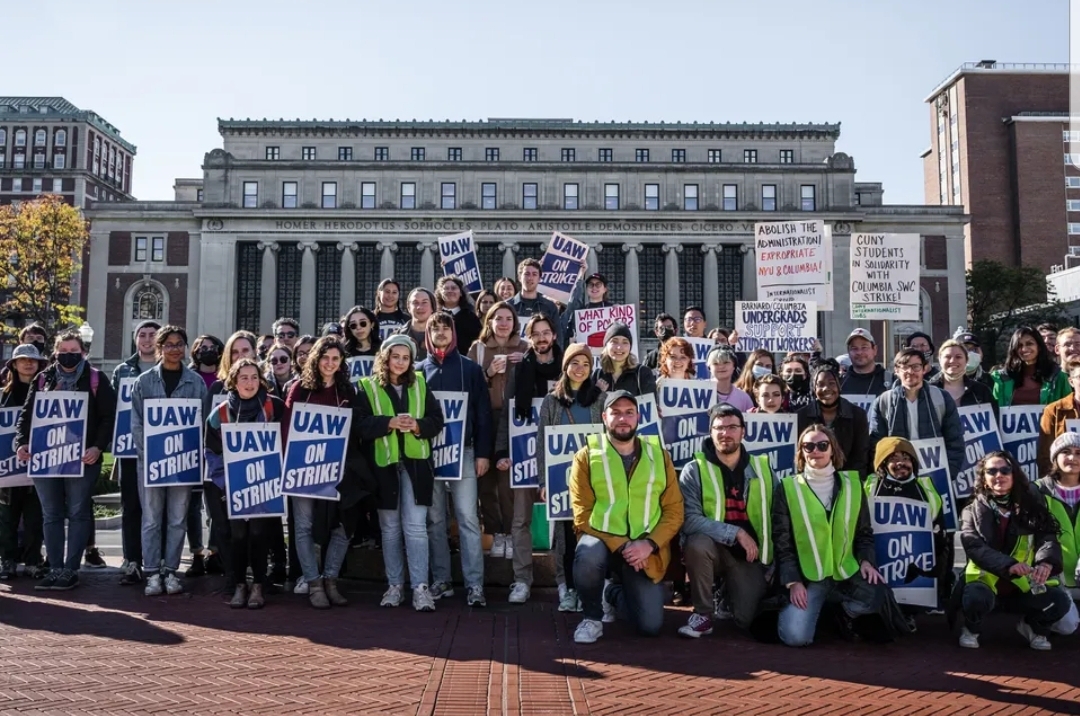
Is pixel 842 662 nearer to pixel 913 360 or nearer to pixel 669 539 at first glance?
pixel 669 539

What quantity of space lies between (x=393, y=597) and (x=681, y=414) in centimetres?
350

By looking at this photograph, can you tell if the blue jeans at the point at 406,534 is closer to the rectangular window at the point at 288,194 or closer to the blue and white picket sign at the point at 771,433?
the blue and white picket sign at the point at 771,433

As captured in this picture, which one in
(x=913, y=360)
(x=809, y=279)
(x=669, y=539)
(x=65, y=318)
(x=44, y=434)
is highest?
(x=65, y=318)

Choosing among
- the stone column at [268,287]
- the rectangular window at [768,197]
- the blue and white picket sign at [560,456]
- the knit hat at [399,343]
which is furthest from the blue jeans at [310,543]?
the rectangular window at [768,197]

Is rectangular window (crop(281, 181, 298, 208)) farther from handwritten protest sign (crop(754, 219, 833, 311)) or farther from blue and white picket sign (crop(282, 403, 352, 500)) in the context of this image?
blue and white picket sign (crop(282, 403, 352, 500))

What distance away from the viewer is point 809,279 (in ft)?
54.6

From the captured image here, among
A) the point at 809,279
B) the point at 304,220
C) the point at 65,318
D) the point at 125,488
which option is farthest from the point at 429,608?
the point at 304,220

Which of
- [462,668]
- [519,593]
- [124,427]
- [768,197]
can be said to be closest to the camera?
[462,668]

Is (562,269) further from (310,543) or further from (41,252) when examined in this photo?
(41,252)

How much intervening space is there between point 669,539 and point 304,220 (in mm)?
65223

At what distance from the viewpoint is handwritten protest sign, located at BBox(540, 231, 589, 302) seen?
16.6m

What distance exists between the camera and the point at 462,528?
968 cm

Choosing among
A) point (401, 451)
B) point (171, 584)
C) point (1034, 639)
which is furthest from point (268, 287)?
point (1034, 639)

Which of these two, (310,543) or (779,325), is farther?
(779,325)
